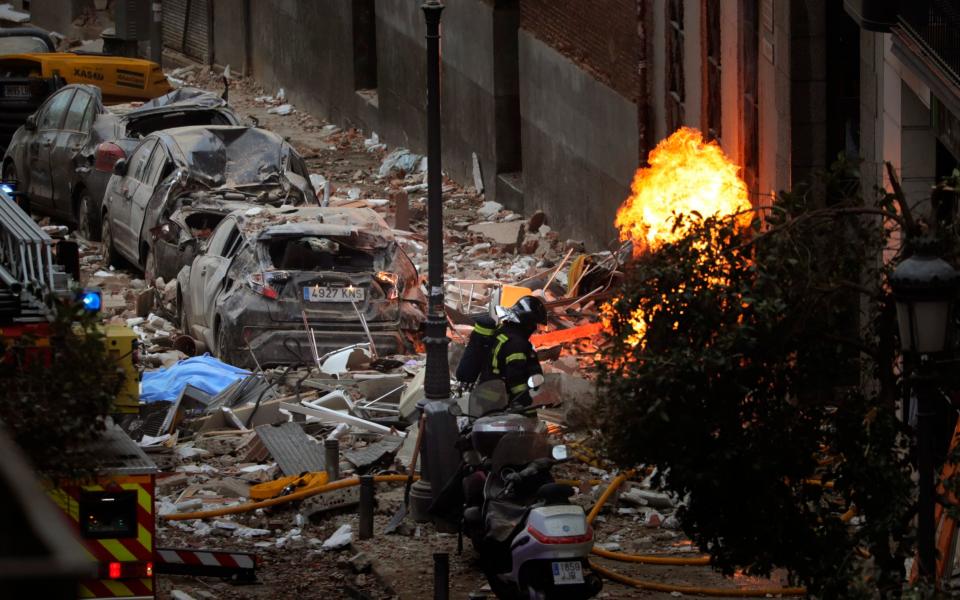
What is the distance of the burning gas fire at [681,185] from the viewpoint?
14664mm

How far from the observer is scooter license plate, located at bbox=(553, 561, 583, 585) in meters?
7.94

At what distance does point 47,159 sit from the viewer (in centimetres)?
2134

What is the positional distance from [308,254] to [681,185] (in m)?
3.69

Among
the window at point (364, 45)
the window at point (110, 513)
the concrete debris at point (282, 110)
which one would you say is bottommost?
the window at point (110, 513)

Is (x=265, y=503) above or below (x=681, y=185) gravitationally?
below

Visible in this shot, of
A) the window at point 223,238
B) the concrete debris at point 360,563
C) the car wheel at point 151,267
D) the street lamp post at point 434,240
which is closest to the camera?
the concrete debris at point 360,563

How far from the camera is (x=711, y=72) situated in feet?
52.9

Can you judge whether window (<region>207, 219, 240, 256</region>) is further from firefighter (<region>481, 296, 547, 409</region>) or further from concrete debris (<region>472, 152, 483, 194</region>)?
concrete debris (<region>472, 152, 483, 194</region>)

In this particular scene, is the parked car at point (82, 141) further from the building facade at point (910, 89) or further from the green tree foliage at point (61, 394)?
the green tree foliage at point (61, 394)

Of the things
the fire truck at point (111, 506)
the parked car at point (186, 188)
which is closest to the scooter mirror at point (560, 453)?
the fire truck at point (111, 506)

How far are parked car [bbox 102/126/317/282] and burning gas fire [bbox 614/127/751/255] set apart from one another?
4.13 metres

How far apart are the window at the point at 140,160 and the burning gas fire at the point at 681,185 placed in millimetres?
5777

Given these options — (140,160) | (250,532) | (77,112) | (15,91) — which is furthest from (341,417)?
(15,91)

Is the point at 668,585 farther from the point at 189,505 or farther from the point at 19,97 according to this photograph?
the point at 19,97
